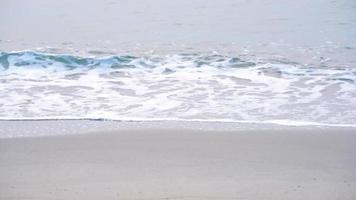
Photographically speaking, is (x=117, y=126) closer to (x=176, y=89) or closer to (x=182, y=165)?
(x=182, y=165)

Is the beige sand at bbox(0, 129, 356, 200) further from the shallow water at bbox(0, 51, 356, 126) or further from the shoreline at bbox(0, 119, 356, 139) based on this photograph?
the shallow water at bbox(0, 51, 356, 126)

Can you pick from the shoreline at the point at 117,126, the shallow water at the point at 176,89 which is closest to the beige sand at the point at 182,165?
the shoreline at the point at 117,126

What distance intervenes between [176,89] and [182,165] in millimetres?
2150

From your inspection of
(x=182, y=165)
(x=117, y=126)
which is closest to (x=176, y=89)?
(x=117, y=126)

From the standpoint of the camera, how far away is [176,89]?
19.6ft

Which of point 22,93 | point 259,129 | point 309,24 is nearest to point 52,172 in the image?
point 259,129

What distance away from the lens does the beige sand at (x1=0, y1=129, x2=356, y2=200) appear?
3.38 metres

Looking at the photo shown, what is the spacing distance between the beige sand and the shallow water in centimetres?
54

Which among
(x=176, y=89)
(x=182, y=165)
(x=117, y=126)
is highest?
(x=176, y=89)

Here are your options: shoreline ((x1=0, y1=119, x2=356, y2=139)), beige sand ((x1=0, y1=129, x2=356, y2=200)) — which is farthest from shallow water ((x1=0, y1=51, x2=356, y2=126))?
beige sand ((x1=0, y1=129, x2=356, y2=200))

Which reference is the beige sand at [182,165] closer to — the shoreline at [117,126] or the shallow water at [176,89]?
the shoreline at [117,126]

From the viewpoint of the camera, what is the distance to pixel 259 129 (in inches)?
182

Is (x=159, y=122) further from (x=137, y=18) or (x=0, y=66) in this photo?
(x=137, y=18)

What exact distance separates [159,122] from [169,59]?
283cm
